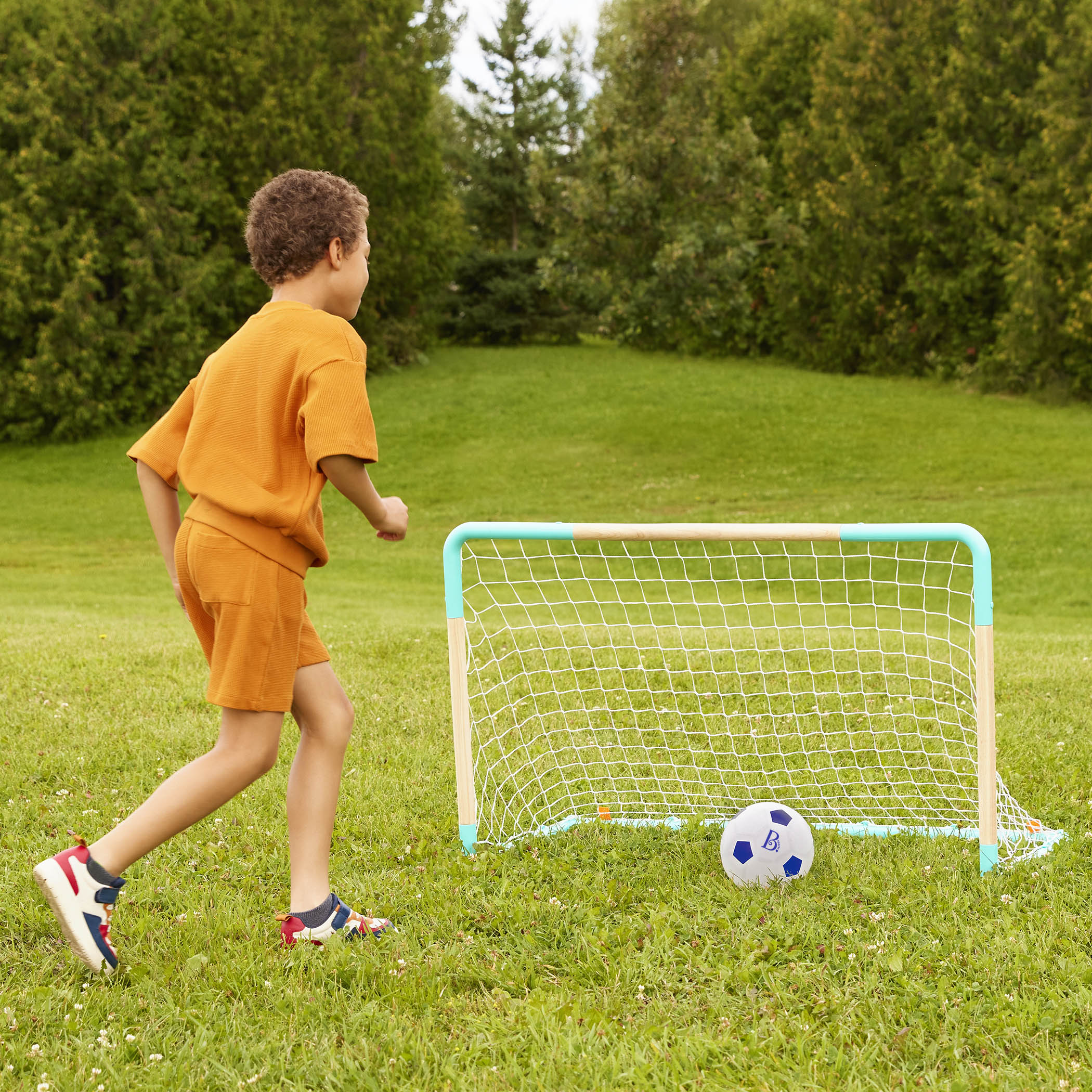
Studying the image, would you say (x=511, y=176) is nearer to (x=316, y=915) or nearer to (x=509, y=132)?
(x=509, y=132)

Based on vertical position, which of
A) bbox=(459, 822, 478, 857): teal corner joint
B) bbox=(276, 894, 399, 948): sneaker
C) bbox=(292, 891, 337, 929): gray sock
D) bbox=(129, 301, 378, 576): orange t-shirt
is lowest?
bbox=(459, 822, 478, 857): teal corner joint

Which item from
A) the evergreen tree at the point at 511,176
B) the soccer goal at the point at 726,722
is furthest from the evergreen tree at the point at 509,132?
the soccer goal at the point at 726,722

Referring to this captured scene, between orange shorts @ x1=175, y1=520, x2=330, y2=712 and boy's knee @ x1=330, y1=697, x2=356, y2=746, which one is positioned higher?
orange shorts @ x1=175, y1=520, x2=330, y2=712

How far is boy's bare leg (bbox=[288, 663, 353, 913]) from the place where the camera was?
9.89 ft

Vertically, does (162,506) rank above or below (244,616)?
above

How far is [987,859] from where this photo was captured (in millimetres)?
3514

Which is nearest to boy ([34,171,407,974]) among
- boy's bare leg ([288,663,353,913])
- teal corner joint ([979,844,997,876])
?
boy's bare leg ([288,663,353,913])

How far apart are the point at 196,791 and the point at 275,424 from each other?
1008mm

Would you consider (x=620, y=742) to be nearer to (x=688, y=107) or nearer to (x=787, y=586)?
(x=787, y=586)

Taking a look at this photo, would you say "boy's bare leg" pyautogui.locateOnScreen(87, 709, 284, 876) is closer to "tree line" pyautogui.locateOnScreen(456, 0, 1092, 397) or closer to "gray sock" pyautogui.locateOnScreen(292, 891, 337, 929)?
"gray sock" pyautogui.locateOnScreen(292, 891, 337, 929)

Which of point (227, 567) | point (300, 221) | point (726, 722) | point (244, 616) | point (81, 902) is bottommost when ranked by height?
point (726, 722)

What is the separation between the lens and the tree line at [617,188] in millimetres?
21344

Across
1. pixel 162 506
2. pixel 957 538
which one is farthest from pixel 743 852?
pixel 162 506

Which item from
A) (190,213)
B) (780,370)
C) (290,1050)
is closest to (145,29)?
(190,213)
